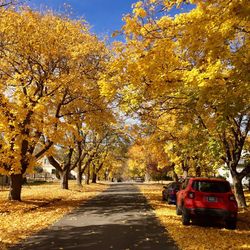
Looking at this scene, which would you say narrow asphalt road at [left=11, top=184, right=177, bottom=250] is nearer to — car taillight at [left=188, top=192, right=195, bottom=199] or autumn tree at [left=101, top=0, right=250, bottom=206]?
car taillight at [left=188, top=192, right=195, bottom=199]

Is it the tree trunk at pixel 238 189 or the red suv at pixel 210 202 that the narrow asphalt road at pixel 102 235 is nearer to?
the red suv at pixel 210 202

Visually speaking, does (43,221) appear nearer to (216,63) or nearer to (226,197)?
(226,197)

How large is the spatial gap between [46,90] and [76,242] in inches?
Answer: 582

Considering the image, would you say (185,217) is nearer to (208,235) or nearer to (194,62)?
(208,235)

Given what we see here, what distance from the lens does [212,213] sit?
13.7 meters

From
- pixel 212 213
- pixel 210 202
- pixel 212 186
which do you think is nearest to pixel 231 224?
pixel 212 213

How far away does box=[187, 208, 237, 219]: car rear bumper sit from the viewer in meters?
13.5

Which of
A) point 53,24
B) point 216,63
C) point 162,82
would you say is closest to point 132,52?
point 162,82

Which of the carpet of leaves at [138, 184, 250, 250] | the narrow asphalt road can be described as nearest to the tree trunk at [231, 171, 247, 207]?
the carpet of leaves at [138, 184, 250, 250]

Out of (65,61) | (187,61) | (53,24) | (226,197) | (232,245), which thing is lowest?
(232,245)

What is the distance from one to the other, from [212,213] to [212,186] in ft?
3.38

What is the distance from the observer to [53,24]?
73.4ft

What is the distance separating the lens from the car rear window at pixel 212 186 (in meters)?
14.1

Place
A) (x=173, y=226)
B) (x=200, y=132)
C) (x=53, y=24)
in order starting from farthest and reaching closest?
(x=53, y=24)
(x=200, y=132)
(x=173, y=226)
